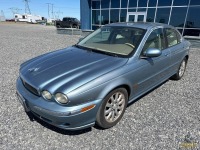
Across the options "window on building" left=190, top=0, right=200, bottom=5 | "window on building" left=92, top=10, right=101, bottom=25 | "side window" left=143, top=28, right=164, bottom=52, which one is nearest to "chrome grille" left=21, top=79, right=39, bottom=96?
"side window" left=143, top=28, right=164, bottom=52

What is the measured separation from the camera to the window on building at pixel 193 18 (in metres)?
13.4

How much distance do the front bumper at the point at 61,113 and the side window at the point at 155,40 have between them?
164 centimetres

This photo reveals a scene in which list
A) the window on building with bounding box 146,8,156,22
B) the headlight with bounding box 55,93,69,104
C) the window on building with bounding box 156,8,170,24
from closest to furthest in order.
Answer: the headlight with bounding box 55,93,69,104 → the window on building with bounding box 156,8,170,24 → the window on building with bounding box 146,8,156,22

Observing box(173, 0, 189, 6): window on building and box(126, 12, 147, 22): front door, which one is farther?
box(126, 12, 147, 22): front door

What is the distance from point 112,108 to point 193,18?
13.8 m

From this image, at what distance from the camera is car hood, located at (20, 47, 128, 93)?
2.44 m

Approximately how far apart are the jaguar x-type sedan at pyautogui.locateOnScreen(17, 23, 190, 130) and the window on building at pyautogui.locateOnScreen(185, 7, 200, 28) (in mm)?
11503

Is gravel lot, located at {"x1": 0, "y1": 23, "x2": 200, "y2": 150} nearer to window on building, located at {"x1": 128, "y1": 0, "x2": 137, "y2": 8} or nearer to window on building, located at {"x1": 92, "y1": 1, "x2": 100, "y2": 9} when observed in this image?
window on building, located at {"x1": 128, "y1": 0, "x2": 137, "y2": 8}

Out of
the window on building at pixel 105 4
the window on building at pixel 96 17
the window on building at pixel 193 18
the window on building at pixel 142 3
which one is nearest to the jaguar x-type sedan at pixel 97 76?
the window on building at pixel 193 18

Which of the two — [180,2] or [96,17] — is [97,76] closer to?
[180,2]

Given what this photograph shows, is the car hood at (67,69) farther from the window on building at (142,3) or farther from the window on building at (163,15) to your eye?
the window on building at (142,3)

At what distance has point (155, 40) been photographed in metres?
3.70

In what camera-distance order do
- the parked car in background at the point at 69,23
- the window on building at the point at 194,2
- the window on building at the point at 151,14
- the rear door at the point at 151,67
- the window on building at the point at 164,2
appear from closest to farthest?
the rear door at the point at 151,67 < the window on building at the point at 194,2 < the window on building at the point at 164,2 < the window on building at the point at 151,14 < the parked car in background at the point at 69,23

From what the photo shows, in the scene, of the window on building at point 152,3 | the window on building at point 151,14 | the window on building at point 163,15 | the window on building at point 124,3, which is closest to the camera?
the window on building at point 163,15
